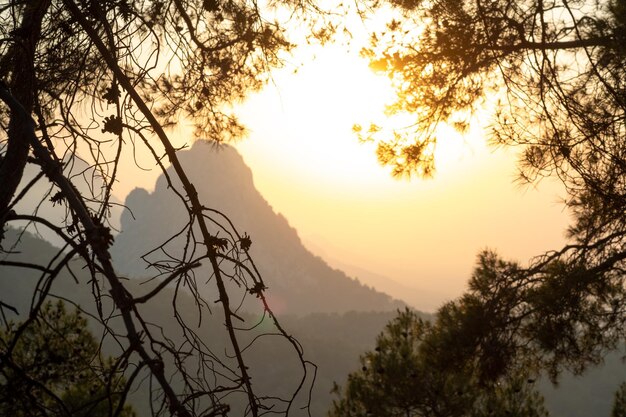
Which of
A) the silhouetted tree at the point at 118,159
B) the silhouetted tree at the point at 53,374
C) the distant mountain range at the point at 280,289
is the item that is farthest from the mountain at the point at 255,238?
the silhouetted tree at the point at 118,159

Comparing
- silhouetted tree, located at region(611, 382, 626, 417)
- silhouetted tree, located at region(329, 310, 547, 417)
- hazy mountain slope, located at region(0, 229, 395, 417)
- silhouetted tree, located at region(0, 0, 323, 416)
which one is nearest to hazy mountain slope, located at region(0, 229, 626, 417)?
hazy mountain slope, located at region(0, 229, 395, 417)

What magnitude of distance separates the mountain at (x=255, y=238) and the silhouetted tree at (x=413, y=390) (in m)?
104

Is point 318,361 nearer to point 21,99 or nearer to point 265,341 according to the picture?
point 265,341

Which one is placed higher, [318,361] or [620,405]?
[318,361]

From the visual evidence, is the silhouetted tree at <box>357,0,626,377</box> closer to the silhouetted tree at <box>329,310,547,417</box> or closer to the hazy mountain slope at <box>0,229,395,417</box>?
the silhouetted tree at <box>329,310,547,417</box>

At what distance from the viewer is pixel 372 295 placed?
381 feet

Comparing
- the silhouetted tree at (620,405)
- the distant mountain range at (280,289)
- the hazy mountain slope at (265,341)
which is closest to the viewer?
the silhouetted tree at (620,405)

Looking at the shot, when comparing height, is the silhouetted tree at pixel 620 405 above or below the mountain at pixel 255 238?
below

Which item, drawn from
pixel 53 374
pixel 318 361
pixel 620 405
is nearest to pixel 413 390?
pixel 620 405

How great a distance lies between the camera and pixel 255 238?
14200cm

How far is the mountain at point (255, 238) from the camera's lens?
12026 cm

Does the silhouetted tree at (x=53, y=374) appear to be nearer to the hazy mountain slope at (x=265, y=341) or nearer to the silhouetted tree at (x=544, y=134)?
the silhouetted tree at (x=544, y=134)

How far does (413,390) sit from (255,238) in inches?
5324

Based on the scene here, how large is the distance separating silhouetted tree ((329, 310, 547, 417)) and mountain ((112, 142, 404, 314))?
10357cm
